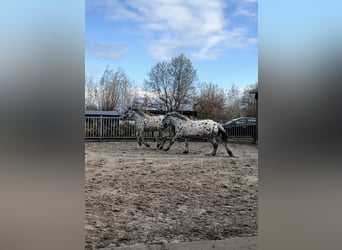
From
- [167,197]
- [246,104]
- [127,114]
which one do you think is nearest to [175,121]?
[127,114]

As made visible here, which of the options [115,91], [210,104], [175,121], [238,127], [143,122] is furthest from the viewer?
[115,91]

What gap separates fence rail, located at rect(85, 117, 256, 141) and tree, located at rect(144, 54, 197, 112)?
0.83 meters

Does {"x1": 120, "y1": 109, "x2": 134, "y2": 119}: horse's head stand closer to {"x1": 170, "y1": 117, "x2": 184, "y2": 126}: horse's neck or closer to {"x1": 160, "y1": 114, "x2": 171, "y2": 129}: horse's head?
{"x1": 160, "y1": 114, "x2": 171, "y2": 129}: horse's head

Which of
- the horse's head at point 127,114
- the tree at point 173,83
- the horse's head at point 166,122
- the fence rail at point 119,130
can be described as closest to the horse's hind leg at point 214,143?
the fence rail at point 119,130

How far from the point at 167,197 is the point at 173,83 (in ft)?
12.7

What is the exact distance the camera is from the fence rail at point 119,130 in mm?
6750

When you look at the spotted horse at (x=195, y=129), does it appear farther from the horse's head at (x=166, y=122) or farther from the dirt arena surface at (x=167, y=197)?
the dirt arena surface at (x=167, y=197)

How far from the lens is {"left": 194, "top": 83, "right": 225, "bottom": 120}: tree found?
690 cm

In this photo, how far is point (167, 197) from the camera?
3879 mm

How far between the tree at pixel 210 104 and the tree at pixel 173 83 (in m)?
0.25

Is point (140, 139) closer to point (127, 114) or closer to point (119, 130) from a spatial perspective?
point (119, 130)
